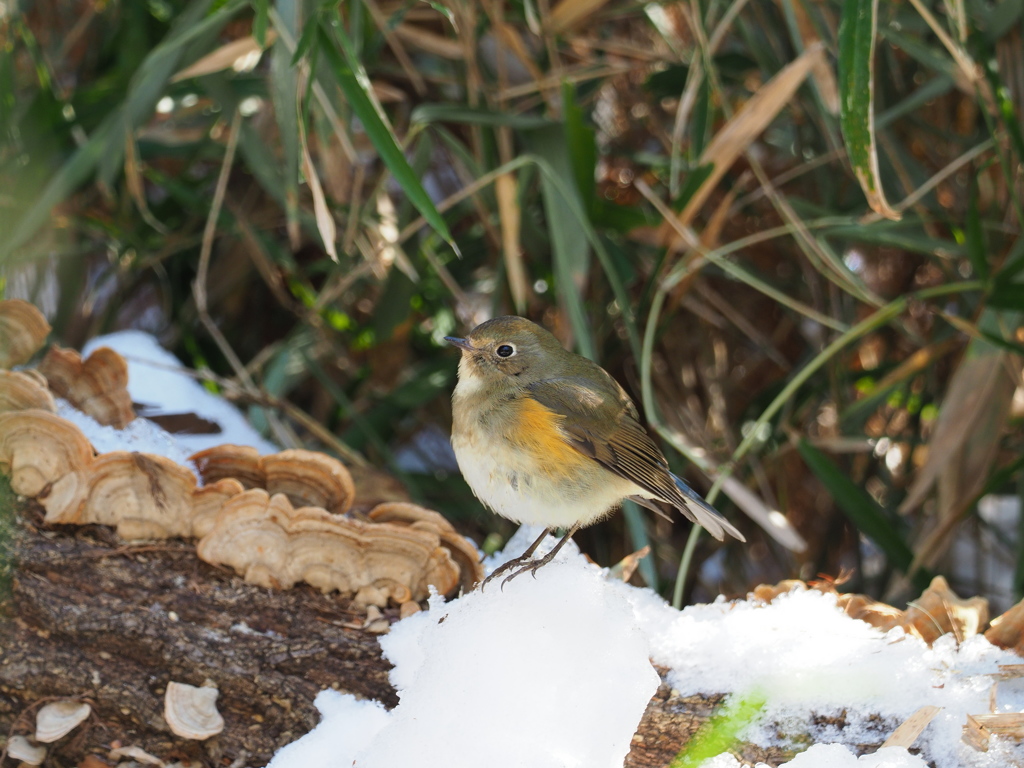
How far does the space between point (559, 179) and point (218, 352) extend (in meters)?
1.84

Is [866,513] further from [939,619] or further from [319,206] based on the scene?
[319,206]

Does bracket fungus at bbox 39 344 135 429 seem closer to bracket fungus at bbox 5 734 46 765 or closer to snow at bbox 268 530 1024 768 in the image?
bracket fungus at bbox 5 734 46 765

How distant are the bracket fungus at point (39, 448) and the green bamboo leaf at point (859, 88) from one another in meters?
2.07

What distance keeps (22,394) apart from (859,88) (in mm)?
2284

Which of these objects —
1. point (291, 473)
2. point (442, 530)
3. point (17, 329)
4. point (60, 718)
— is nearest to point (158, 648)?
point (60, 718)

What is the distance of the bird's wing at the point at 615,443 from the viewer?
256cm

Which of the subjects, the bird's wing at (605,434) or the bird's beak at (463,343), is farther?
the bird's beak at (463,343)

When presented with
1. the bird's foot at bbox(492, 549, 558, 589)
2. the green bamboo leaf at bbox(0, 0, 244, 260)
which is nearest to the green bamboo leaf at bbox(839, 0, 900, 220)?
the bird's foot at bbox(492, 549, 558, 589)

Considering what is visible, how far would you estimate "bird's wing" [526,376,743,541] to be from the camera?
2.56m

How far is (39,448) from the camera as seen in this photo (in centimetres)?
223

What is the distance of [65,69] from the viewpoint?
4492mm

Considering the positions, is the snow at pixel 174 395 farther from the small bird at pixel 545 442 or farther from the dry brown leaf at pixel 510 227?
the dry brown leaf at pixel 510 227

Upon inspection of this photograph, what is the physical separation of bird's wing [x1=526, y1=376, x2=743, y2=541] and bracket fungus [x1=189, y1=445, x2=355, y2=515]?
59 centimetres

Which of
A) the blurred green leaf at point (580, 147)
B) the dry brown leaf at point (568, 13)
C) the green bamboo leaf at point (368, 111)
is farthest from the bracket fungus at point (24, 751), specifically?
the dry brown leaf at point (568, 13)
